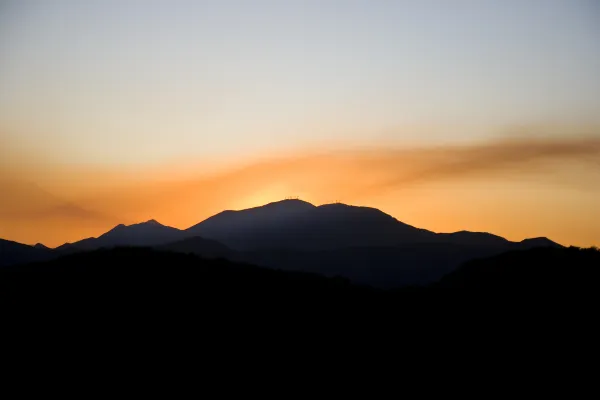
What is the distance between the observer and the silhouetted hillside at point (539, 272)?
4750 centimetres

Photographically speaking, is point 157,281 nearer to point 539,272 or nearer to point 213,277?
point 213,277

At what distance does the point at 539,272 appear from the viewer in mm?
50875

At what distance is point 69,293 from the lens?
1753 inches

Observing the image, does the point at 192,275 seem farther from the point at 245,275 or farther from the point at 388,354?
the point at 388,354

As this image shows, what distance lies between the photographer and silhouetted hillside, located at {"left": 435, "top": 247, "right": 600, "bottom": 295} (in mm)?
47500

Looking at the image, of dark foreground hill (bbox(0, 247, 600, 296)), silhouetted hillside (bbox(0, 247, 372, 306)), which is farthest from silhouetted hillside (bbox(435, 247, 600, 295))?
silhouetted hillside (bbox(0, 247, 372, 306))

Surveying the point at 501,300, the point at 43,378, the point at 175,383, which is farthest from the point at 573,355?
the point at 43,378

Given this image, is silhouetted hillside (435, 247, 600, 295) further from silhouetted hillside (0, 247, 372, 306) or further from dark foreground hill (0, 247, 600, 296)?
silhouetted hillside (0, 247, 372, 306)

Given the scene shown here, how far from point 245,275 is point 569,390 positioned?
2783cm

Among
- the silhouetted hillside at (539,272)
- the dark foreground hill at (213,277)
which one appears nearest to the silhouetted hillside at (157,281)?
the dark foreground hill at (213,277)

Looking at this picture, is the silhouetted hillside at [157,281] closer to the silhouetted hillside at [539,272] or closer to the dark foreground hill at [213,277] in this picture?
the dark foreground hill at [213,277]

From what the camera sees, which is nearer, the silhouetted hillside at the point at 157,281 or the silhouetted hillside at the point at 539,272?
the silhouetted hillside at the point at 157,281

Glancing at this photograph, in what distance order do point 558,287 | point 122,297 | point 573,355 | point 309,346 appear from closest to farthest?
1. point 573,355
2. point 309,346
3. point 122,297
4. point 558,287

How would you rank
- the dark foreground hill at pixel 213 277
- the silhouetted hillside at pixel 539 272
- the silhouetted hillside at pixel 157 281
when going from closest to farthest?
the silhouetted hillside at pixel 157 281, the dark foreground hill at pixel 213 277, the silhouetted hillside at pixel 539 272
